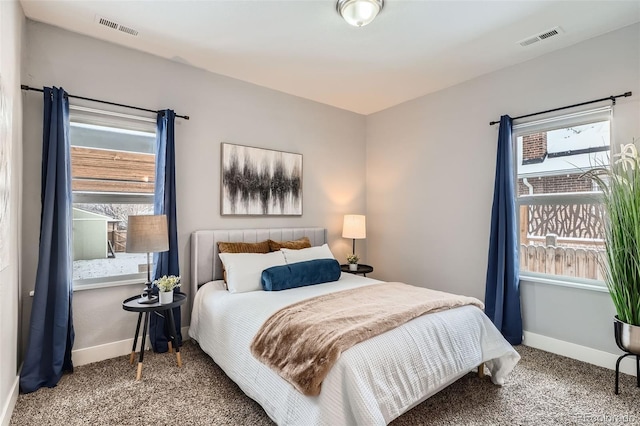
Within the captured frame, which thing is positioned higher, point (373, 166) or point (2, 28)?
point (2, 28)

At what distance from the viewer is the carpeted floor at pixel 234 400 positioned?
2.00 metres

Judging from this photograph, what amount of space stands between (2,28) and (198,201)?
1.85 m

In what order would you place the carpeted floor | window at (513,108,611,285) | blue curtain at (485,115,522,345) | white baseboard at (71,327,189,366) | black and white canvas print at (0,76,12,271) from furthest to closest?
blue curtain at (485,115,522,345), window at (513,108,611,285), white baseboard at (71,327,189,366), the carpeted floor, black and white canvas print at (0,76,12,271)

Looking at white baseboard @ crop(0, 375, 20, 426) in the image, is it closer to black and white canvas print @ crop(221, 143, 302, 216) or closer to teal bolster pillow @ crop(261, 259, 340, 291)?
teal bolster pillow @ crop(261, 259, 340, 291)

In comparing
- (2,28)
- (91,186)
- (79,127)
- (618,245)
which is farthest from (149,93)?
(618,245)

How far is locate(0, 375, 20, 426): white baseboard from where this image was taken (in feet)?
6.12

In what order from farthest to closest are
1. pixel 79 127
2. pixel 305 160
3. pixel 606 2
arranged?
1. pixel 305 160
2. pixel 79 127
3. pixel 606 2

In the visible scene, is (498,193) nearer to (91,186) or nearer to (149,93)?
(149,93)

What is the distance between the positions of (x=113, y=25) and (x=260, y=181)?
1881 millimetres

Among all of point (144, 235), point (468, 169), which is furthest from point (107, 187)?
point (468, 169)

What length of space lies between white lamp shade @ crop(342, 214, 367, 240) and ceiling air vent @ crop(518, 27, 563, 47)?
2438 millimetres

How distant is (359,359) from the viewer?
1.67 metres

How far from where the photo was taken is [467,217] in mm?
3666

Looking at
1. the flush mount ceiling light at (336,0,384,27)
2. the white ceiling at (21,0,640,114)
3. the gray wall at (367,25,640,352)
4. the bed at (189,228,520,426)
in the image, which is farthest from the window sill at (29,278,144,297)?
the gray wall at (367,25,640,352)
